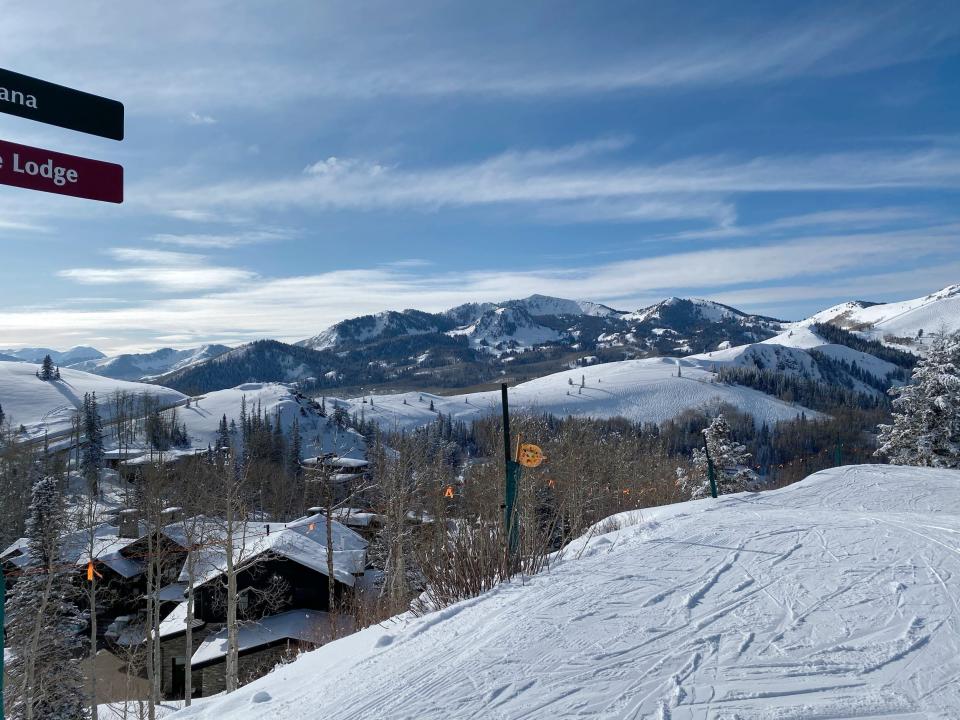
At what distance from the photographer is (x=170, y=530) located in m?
30.2

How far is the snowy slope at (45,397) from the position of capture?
124650mm

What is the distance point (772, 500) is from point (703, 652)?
1046cm

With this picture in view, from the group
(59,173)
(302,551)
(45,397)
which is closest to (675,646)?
(59,173)

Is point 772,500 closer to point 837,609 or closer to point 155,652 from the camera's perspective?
point 837,609

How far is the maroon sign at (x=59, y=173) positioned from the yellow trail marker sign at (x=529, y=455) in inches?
211

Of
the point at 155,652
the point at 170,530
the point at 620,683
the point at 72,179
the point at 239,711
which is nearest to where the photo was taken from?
the point at 72,179

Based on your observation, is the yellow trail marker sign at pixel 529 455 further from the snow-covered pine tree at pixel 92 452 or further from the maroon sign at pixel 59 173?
the snow-covered pine tree at pixel 92 452

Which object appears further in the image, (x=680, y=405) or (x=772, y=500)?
(x=680, y=405)

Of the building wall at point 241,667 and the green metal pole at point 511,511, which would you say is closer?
the green metal pole at point 511,511

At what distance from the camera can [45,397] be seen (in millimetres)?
145125

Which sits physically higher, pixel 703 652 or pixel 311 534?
pixel 703 652

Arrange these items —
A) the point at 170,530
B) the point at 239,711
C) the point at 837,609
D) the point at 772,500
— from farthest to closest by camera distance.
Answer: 1. the point at 170,530
2. the point at 772,500
3. the point at 837,609
4. the point at 239,711

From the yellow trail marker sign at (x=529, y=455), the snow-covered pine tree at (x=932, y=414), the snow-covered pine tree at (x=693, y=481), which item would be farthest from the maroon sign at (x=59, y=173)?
the snow-covered pine tree at (x=693, y=481)

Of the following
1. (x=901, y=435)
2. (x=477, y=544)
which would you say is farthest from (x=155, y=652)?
(x=901, y=435)
